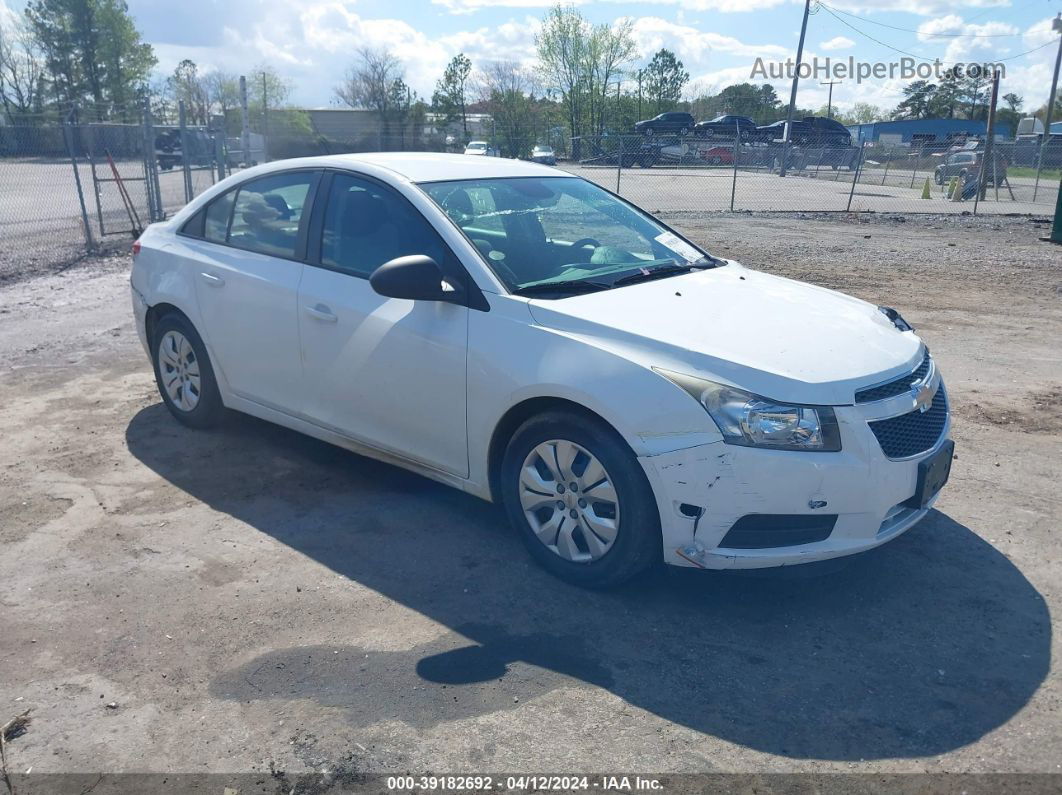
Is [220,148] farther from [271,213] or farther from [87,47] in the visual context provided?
[87,47]

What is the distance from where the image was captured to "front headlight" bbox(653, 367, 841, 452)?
333 cm

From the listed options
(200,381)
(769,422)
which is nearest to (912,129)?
(200,381)

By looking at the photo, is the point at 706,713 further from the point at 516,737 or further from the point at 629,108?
the point at 629,108

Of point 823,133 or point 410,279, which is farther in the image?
point 823,133

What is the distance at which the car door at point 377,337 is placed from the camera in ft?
13.5

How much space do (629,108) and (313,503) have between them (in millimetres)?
56174

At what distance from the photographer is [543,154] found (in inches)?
1275

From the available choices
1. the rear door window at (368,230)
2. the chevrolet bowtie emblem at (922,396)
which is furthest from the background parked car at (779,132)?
the chevrolet bowtie emblem at (922,396)

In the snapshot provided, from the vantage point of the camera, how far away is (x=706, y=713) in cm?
305

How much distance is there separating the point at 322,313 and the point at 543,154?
29.0 meters

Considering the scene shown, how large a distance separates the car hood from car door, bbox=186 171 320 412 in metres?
1.69

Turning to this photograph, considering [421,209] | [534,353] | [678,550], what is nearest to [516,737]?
[678,550]

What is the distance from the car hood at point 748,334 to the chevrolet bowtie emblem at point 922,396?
3.8 inches

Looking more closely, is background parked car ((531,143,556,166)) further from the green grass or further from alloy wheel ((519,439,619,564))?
alloy wheel ((519,439,619,564))
